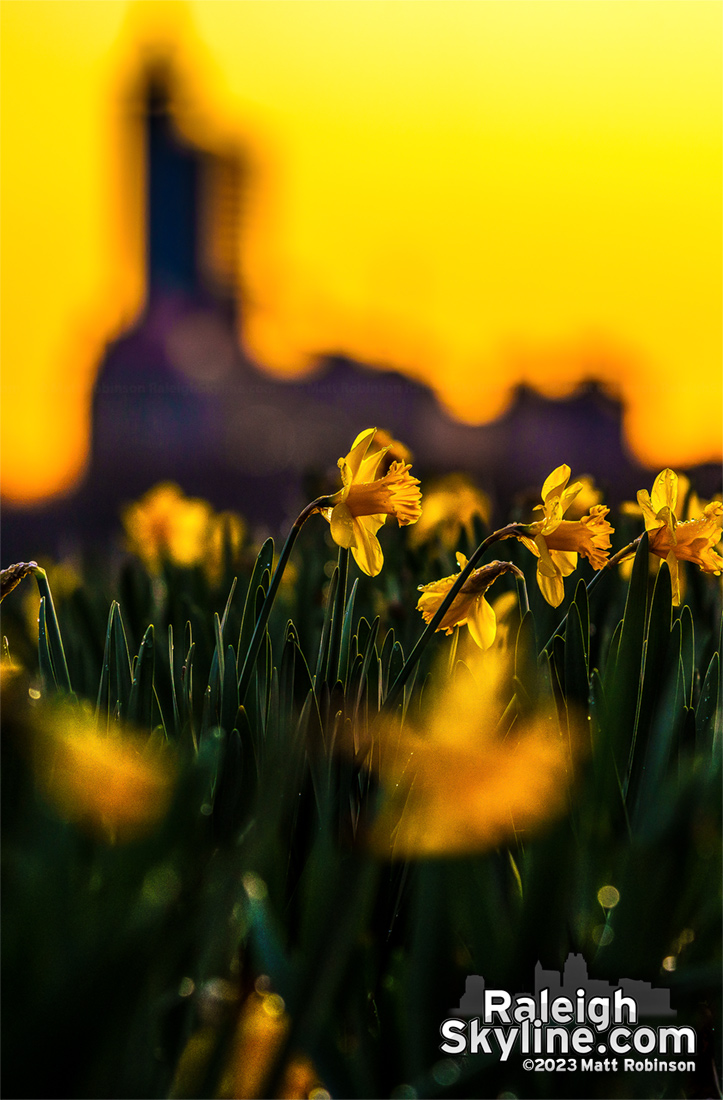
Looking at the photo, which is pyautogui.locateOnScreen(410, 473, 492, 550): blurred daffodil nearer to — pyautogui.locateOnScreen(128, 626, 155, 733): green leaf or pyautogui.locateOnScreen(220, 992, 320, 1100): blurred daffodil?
pyautogui.locateOnScreen(128, 626, 155, 733): green leaf

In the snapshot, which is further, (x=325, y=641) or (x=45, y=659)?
(x=45, y=659)

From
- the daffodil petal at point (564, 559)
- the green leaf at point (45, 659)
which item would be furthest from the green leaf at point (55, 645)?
the daffodil petal at point (564, 559)

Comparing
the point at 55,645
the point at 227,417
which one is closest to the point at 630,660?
the point at 55,645

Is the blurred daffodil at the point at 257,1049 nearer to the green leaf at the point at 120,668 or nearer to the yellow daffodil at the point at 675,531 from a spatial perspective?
the green leaf at the point at 120,668

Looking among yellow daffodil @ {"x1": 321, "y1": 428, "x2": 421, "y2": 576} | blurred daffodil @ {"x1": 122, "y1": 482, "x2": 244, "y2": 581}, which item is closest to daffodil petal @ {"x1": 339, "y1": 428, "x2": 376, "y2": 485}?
yellow daffodil @ {"x1": 321, "y1": 428, "x2": 421, "y2": 576}

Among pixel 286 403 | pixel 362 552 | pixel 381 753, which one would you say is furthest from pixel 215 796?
pixel 286 403

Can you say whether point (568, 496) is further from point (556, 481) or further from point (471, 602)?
point (471, 602)
